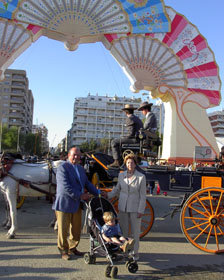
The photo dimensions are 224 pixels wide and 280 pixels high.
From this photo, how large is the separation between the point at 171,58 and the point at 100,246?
56.5 ft

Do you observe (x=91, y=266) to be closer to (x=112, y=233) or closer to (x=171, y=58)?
(x=112, y=233)

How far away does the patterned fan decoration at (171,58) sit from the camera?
18.5 metres

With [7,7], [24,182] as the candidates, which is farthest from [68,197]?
[7,7]

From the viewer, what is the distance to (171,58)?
18875 mm

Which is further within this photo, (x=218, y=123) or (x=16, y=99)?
(x=218, y=123)

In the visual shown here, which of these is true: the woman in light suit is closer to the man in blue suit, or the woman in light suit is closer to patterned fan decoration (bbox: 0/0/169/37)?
the man in blue suit

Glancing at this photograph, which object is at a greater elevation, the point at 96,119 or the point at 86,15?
the point at 96,119

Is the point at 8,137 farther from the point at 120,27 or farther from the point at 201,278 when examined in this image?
the point at 201,278

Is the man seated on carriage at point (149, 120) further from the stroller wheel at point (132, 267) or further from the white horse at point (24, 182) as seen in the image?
the stroller wheel at point (132, 267)

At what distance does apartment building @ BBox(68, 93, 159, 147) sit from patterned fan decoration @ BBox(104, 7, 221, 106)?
64684mm

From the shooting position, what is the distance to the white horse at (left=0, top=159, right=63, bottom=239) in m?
5.11

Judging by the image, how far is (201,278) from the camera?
3.60 m

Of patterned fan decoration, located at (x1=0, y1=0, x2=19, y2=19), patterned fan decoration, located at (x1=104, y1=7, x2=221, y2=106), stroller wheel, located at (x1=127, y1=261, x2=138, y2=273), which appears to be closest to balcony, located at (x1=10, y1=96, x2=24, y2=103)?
patterned fan decoration, located at (x1=0, y1=0, x2=19, y2=19)

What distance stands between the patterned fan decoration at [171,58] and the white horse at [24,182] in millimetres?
13871
